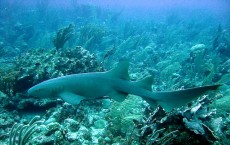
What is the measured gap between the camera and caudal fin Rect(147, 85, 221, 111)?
8.84 feet

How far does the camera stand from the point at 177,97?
3.03 m

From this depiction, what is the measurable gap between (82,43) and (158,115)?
44.3 feet

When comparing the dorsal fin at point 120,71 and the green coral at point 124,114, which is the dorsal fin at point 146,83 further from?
the green coral at point 124,114

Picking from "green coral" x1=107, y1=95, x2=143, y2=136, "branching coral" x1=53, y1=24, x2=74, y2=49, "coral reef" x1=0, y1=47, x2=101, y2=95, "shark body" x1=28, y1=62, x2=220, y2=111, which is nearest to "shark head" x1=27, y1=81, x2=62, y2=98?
"shark body" x1=28, y1=62, x2=220, y2=111

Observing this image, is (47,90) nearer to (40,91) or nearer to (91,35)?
(40,91)

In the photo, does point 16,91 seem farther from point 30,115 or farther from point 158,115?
point 158,115

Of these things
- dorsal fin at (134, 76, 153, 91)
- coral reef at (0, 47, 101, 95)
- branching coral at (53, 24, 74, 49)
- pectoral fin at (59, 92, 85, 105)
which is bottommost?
pectoral fin at (59, 92, 85, 105)

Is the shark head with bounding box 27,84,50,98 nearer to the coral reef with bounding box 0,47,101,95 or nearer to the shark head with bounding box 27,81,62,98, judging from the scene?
the shark head with bounding box 27,81,62,98

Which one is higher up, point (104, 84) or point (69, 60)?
point (69, 60)

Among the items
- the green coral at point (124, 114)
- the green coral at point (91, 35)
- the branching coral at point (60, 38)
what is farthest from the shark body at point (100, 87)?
the green coral at point (91, 35)

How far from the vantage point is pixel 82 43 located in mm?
17109

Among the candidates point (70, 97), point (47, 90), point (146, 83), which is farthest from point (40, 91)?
point (146, 83)

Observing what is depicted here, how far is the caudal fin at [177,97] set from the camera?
8.84 feet

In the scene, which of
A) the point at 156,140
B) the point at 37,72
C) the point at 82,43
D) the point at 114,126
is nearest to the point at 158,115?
the point at 156,140
